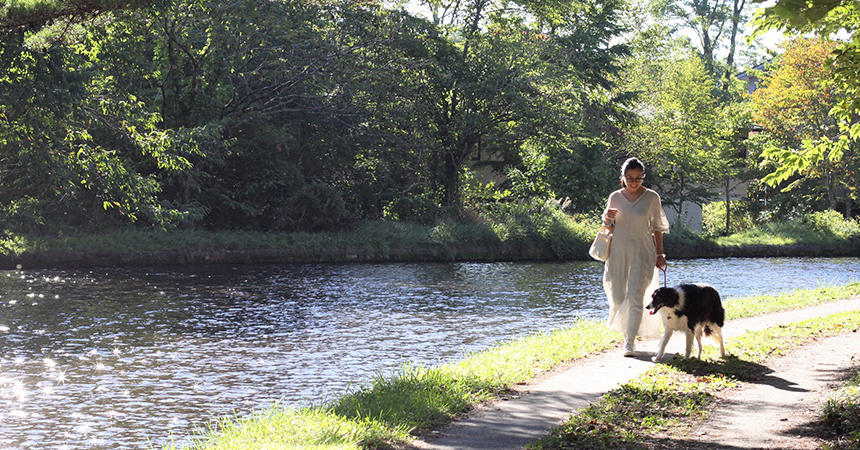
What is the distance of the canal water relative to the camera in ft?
32.3

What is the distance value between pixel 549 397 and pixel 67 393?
5839 mm

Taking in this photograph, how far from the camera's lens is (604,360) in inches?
385

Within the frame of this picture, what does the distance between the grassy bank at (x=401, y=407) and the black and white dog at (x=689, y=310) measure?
1.21 m

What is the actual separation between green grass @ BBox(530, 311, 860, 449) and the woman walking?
0.84 meters

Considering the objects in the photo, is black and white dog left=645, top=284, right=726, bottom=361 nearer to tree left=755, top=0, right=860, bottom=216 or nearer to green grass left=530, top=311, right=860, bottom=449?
green grass left=530, top=311, right=860, bottom=449

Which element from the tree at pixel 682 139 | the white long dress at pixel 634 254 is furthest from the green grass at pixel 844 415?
the tree at pixel 682 139

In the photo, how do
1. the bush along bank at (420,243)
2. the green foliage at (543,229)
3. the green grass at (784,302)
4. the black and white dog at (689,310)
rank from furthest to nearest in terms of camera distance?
1. the green foliage at (543,229)
2. the bush along bank at (420,243)
3. the green grass at (784,302)
4. the black and white dog at (689,310)

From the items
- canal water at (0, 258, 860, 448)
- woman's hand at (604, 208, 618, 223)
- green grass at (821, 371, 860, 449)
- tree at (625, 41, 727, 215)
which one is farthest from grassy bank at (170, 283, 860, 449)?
tree at (625, 41, 727, 215)

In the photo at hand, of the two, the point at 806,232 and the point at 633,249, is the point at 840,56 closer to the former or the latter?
the point at 633,249

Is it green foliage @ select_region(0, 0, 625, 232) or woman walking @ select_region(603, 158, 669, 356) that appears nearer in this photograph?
woman walking @ select_region(603, 158, 669, 356)

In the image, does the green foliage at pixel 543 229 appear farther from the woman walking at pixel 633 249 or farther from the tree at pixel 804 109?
the woman walking at pixel 633 249

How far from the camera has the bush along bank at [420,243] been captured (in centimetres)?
2609

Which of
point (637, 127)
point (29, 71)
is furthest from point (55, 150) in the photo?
point (637, 127)

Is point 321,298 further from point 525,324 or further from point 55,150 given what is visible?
point 55,150
